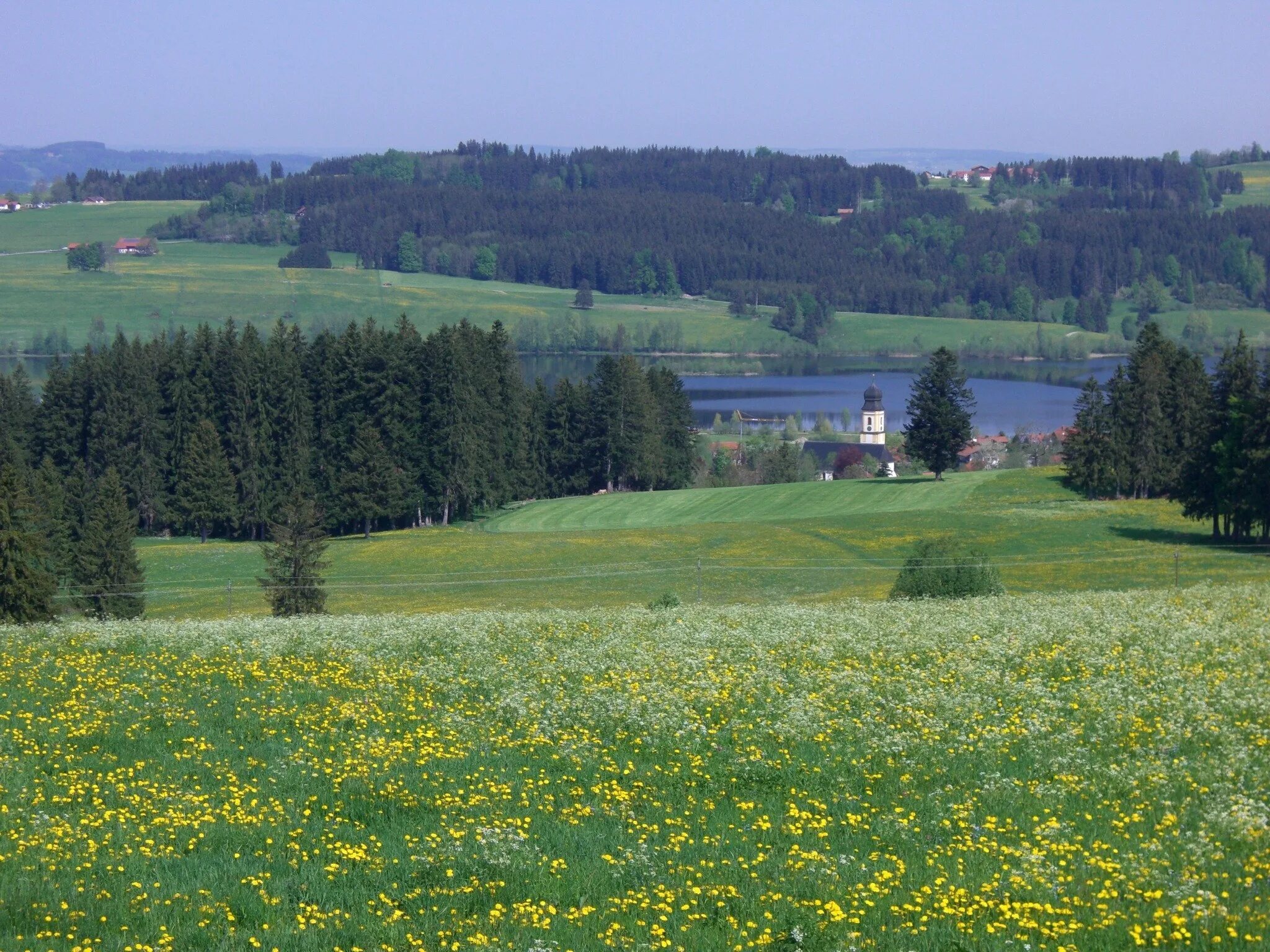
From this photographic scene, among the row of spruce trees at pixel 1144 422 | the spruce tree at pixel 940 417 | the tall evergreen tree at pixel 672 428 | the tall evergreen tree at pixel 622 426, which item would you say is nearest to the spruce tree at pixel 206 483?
the tall evergreen tree at pixel 622 426

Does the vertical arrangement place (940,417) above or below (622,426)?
above

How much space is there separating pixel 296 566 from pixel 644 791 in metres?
28.9

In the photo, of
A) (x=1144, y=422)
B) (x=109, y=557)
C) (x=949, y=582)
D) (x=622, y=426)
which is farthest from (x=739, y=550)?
(x=622, y=426)

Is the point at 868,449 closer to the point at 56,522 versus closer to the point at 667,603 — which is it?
the point at 56,522

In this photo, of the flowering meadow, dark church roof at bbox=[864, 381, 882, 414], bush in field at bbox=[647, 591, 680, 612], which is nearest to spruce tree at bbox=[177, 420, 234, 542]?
bush in field at bbox=[647, 591, 680, 612]

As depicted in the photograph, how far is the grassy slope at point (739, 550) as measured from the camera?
156ft

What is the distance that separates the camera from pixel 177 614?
47938 mm

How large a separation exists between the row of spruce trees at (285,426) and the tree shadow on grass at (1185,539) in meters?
39.5

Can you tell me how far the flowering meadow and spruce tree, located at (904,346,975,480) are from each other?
2240 inches

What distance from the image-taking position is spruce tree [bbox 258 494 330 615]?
127 ft

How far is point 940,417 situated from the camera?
255 ft

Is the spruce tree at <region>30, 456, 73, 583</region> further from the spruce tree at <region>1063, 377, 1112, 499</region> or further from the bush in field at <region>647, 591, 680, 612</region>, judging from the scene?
the spruce tree at <region>1063, 377, 1112, 499</region>

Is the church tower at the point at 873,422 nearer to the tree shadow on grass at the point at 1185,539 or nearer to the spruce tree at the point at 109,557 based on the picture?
the tree shadow on grass at the point at 1185,539

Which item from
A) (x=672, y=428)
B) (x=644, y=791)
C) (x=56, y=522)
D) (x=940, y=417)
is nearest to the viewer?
(x=644, y=791)
